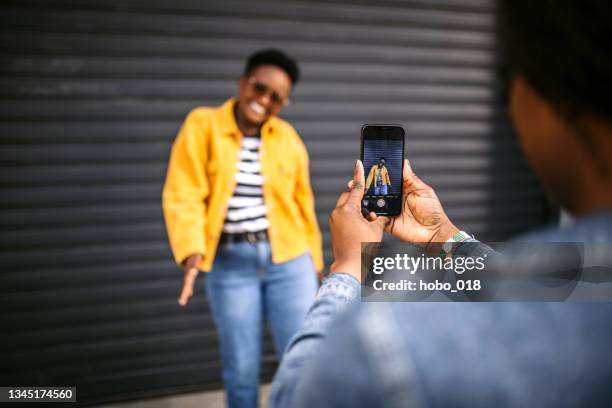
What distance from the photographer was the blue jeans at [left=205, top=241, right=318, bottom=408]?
263 centimetres

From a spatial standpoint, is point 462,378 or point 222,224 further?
point 222,224

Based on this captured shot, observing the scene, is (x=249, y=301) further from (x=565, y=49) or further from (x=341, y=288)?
(x=565, y=49)

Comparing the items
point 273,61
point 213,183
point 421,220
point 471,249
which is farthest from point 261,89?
point 471,249

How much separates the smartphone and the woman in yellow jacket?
1533 mm

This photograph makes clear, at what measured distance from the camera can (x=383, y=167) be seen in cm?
103

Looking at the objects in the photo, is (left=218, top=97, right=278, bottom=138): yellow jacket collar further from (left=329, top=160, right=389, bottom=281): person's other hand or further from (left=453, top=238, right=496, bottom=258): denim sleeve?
(left=453, top=238, right=496, bottom=258): denim sleeve

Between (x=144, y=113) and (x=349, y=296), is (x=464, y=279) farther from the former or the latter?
(x=144, y=113)

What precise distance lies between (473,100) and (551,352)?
417 cm

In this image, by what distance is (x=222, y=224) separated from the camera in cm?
256

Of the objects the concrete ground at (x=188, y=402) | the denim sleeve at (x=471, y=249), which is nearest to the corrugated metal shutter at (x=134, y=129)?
the concrete ground at (x=188, y=402)

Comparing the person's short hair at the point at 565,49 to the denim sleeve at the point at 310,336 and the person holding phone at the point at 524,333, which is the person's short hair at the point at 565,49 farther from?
the denim sleeve at the point at 310,336

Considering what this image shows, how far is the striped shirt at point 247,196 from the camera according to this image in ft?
8.43

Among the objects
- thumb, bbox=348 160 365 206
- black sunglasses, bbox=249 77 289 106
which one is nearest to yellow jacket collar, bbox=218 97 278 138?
black sunglasses, bbox=249 77 289 106

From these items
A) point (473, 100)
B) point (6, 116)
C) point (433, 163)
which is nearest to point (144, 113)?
point (6, 116)
